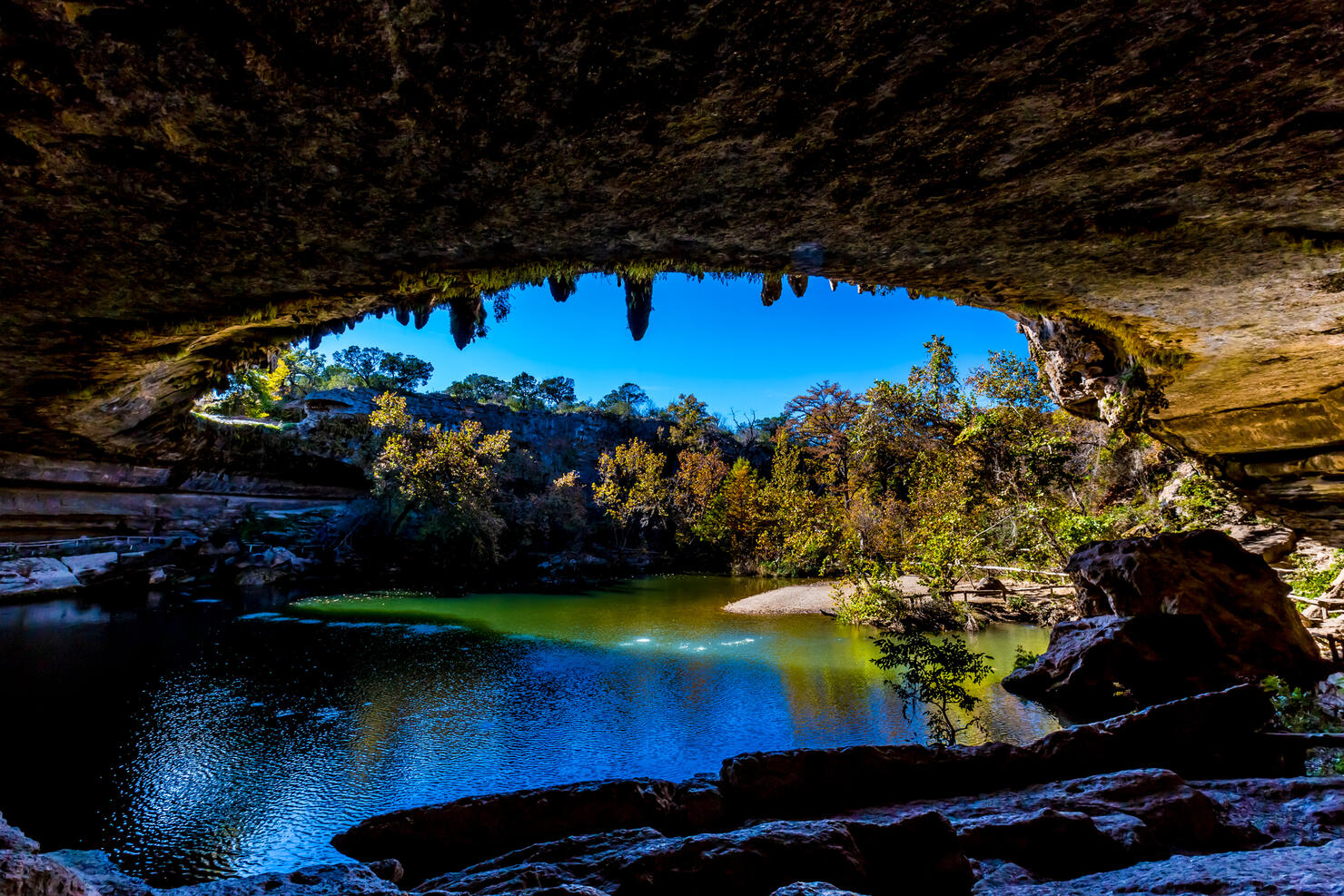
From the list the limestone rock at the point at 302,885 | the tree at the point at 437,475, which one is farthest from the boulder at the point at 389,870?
the tree at the point at 437,475

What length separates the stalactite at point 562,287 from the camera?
3881 millimetres

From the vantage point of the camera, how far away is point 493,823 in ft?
14.6

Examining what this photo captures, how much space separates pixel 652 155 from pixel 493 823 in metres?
4.91

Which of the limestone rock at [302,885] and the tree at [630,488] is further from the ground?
the tree at [630,488]

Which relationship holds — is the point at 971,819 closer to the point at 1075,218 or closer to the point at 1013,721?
the point at 1075,218

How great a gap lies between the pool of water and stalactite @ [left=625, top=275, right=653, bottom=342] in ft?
17.4

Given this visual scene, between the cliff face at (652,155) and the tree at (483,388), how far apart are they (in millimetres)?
45960

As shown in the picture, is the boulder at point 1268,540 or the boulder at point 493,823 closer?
the boulder at point 493,823

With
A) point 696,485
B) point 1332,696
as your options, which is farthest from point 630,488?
point 1332,696

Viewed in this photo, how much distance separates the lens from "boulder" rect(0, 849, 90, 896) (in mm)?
1746

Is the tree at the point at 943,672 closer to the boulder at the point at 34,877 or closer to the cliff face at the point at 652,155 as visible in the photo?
the cliff face at the point at 652,155

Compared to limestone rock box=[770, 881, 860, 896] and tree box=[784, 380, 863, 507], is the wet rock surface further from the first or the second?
tree box=[784, 380, 863, 507]

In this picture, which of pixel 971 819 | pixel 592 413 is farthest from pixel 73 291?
pixel 592 413

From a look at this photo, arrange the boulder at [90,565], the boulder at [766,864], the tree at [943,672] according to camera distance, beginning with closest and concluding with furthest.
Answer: the boulder at [766,864], the tree at [943,672], the boulder at [90,565]
